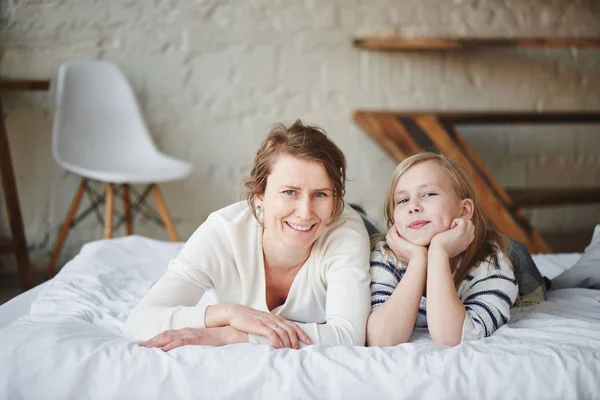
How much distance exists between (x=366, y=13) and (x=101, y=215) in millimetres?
1743

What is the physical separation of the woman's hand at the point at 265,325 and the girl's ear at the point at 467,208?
1.50 ft

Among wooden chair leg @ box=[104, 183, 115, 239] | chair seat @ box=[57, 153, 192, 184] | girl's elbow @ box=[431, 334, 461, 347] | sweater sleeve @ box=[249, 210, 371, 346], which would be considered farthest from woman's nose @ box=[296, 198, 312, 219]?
wooden chair leg @ box=[104, 183, 115, 239]

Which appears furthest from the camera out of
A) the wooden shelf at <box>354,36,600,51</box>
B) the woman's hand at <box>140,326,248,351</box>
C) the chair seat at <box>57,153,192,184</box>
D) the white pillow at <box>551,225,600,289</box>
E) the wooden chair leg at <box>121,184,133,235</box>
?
the wooden shelf at <box>354,36,600,51</box>

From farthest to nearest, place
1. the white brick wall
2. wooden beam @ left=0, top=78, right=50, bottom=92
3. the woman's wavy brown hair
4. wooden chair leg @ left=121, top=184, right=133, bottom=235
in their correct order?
the white brick wall, wooden chair leg @ left=121, top=184, right=133, bottom=235, wooden beam @ left=0, top=78, right=50, bottom=92, the woman's wavy brown hair

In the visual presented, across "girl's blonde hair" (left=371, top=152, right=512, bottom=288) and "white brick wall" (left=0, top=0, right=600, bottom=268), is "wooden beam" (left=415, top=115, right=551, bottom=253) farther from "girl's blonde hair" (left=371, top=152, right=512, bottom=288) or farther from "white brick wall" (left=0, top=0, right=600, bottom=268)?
"girl's blonde hair" (left=371, top=152, right=512, bottom=288)

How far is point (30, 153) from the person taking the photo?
3457 millimetres

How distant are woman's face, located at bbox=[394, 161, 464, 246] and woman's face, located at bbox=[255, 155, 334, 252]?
0.56 ft

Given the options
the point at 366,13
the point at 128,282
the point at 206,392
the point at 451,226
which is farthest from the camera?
the point at 366,13

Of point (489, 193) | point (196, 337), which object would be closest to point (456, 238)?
point (196, 337)

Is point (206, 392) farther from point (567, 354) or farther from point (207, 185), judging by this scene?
point (207, 185)

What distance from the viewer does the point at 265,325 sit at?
1.35m

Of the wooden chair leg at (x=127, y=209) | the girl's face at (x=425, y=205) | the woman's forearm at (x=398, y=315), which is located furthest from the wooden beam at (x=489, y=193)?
the woman's forearm at (x=398, y=315)

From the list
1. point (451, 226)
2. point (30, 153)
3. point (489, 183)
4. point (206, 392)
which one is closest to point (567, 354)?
point (451, 226)

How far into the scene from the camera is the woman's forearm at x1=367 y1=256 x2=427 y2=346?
1.39 metres
